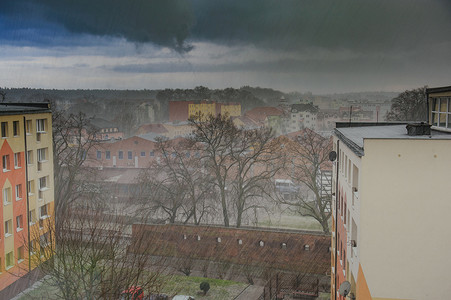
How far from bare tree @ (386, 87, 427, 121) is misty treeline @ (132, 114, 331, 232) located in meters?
4.58

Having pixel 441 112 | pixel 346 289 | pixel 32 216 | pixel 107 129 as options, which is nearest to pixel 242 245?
pixel 32 216

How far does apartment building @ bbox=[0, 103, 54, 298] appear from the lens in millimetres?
9477

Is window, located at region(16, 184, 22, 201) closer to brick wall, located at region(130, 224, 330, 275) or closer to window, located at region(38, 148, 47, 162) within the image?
window, located at region(38, 148, 47, 162)

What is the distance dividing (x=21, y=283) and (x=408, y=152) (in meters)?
8.44

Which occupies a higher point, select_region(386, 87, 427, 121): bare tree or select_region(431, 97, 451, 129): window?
select_region(386, 87, 427, 121): bare tree

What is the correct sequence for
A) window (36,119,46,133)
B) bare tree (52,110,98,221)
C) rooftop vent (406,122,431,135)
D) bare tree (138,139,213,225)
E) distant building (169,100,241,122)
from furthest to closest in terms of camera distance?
distant building (169,100,241,122) < bare tree (52,110,98,221) < bare tree (138,139,213,225) < window (36,119,46,133) < rooftop vent (406,122,431,135)

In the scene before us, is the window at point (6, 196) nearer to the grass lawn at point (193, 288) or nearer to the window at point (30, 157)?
the window at point (30, 157)

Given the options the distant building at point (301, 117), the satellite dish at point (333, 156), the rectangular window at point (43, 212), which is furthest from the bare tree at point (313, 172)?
the rectangular window at point (43, 212)

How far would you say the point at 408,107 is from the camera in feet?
64.2

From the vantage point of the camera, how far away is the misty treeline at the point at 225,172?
1419cm

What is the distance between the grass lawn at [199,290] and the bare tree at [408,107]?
10.2 metres

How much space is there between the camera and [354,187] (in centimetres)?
552

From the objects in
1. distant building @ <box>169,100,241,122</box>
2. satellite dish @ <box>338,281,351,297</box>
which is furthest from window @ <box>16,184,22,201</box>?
distant building @ <box>169,100,241,122</box>

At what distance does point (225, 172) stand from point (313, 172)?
2667 millimetres
